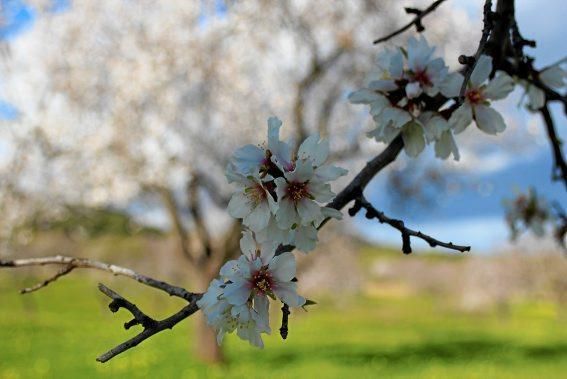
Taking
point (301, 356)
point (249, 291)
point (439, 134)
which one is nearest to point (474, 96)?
point (439, 134)

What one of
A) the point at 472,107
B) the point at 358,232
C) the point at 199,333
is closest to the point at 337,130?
the point at 199,333

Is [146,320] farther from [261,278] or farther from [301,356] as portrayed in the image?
[301,356]

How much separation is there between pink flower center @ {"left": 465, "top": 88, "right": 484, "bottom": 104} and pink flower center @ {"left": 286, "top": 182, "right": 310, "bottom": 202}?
545 millimetres

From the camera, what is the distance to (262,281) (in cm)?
98

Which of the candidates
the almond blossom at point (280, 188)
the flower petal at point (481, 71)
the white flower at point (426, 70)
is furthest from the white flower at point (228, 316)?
the flower petal at point (481, 71)

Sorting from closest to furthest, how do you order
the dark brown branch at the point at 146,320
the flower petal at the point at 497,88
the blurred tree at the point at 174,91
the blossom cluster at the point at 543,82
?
the dark brown branch at the point at 146,320 → the flower petal at the point at 497,88 → the blossom cluster at the point at 543,82 → the blurred tree at the point at 174,91

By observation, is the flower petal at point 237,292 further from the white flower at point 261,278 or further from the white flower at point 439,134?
the white flower at point 439,134

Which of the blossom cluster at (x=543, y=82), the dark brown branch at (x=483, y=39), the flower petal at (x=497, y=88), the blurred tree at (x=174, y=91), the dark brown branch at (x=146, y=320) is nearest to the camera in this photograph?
the dark brown branch at (x=146, y=320)

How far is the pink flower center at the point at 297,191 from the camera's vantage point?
0.95m

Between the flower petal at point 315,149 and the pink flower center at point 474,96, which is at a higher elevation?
the pink flower center at point 474,96

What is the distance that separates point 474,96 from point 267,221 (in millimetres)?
627

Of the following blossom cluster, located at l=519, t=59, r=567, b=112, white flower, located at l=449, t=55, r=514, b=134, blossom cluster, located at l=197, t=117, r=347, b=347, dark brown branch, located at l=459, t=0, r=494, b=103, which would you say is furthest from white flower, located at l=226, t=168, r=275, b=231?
blossom cluster, located at l=519, t=59, r=567, b=112

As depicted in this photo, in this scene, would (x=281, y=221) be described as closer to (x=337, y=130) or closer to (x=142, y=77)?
(x=142, y=77)

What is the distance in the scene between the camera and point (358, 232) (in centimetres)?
2081
